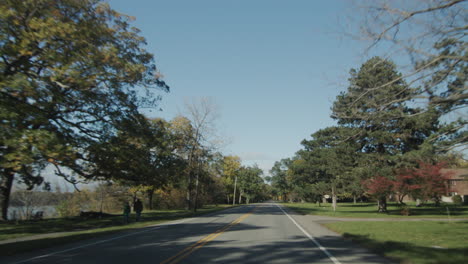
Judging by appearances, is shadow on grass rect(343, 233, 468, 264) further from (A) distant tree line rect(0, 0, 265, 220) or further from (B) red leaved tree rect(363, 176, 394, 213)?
(B) red leaved tree rect(363, 176, 394, 213)

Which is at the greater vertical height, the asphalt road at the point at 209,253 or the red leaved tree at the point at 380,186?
the red leaved tree at the point at 380,186

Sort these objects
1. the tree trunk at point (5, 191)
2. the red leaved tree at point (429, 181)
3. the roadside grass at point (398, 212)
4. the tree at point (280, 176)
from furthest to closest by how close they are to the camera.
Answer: the tree at point (280, 176)
the roadside grass at point (398, 212)
the red leaved tree at point (429, 181)
the tree trunk at point (5, 191)

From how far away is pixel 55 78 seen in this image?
1338 centimetres

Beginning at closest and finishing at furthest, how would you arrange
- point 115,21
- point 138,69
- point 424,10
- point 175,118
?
point 424,10 → point 138,69 → point 115,21 → point 175,118

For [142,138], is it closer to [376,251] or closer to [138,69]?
[138,69]

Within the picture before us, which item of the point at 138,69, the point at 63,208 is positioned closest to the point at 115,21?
the point at 138,69

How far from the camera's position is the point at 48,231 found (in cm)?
1653

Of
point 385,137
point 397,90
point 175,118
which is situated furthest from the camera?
point 175,118

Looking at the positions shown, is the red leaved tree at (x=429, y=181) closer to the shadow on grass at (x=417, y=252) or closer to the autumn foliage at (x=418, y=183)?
the autumn foliage at (x=418, y=183)

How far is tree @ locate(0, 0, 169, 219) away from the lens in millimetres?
12160

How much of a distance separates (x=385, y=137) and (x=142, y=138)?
2061cm

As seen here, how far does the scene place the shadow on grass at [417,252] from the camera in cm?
782

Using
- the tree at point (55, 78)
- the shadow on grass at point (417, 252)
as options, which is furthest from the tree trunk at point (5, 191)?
the shadow on grass at point (417, 252)

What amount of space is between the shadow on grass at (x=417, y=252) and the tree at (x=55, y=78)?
11.7 metres
